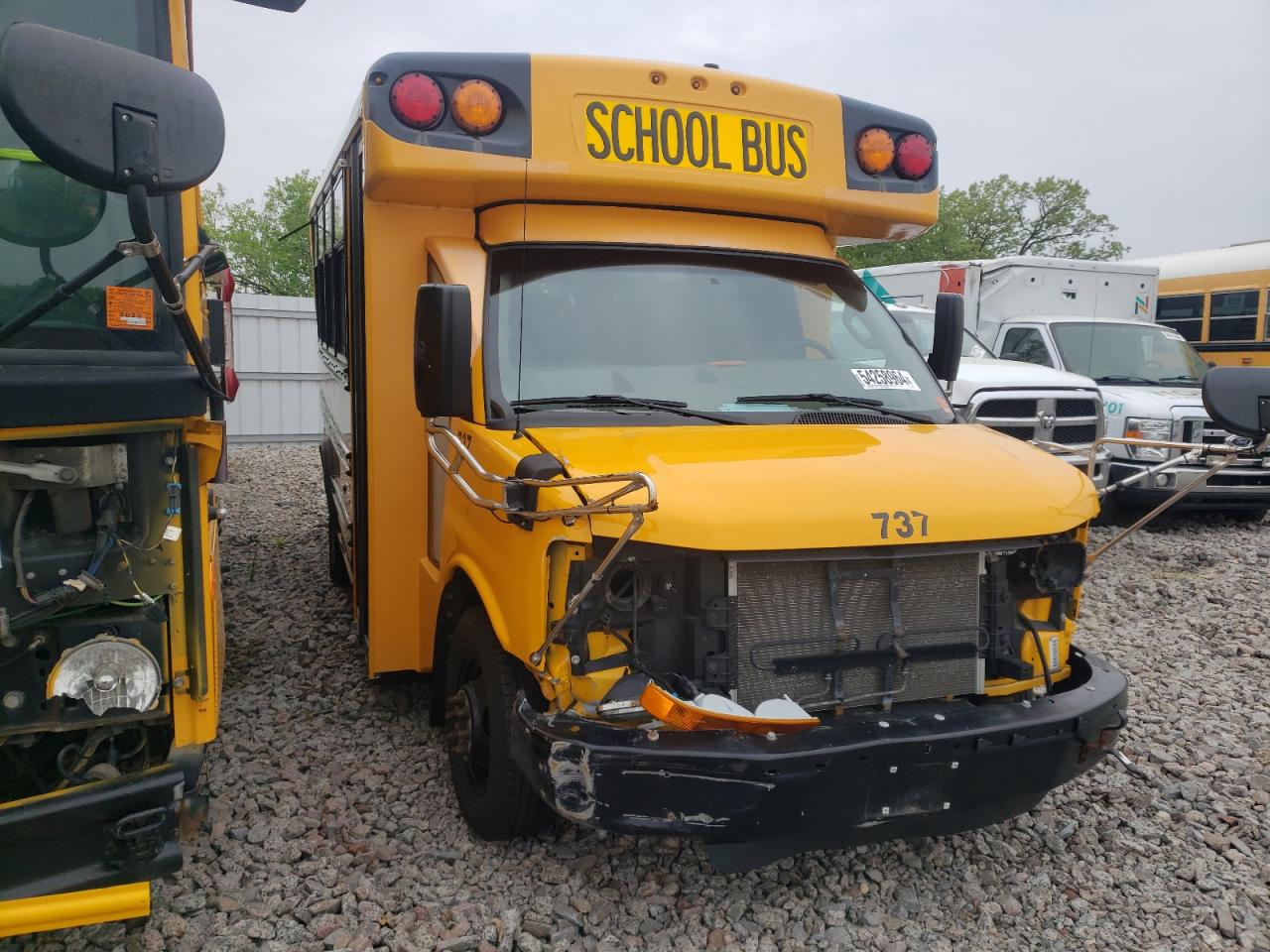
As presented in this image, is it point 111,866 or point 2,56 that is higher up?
point 2,56

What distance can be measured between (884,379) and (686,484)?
5.05 feet

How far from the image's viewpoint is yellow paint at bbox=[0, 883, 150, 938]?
2.32 m

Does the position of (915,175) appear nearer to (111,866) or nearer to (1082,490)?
A: (1082,490)

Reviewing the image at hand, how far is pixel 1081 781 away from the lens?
4227 millimetres

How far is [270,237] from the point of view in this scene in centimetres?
3925

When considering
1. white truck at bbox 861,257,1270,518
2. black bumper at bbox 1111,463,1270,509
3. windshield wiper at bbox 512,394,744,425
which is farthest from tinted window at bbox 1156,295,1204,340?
windshield wiper at bbox 512,394,744,425

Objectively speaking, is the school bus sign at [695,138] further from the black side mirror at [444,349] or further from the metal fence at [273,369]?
the metal fence at [273,369]

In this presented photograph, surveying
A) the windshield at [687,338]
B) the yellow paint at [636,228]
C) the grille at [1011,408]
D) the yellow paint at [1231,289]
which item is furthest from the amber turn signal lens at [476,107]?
the yellow paint at [1231,289]

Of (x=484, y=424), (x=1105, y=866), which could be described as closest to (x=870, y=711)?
(x=1105, y=866)

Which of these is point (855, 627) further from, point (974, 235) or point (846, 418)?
point (974, 235)

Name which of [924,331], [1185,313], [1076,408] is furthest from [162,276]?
[1185,313]

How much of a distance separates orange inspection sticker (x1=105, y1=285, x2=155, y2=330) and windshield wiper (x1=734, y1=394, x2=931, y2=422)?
1.99 meters

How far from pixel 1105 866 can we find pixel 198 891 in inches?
128

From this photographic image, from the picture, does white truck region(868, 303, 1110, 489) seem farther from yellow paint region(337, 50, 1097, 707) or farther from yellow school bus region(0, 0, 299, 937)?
yellow school bus region(0, 0, 299, 937)
